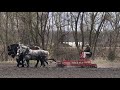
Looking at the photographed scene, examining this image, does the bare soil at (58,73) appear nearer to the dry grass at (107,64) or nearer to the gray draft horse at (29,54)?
the gray draft horse at (29,54)

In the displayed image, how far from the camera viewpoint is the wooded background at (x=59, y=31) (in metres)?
28.7

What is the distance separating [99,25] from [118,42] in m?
2.73

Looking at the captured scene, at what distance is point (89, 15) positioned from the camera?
29.7 metres

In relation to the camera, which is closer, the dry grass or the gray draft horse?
the gray draft horse

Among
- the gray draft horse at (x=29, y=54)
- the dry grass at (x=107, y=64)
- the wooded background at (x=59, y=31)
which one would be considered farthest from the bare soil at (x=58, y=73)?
the wooded background at (x=59, y=31)

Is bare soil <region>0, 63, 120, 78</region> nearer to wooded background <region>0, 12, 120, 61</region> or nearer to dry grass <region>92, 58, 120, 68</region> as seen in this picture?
dry grass <region>92, 58, 120, 68</region>

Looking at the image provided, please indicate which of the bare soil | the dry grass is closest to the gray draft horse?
the bare soil

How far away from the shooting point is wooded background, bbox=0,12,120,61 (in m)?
28.7

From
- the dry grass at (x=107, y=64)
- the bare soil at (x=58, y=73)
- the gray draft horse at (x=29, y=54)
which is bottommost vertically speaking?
the dry grass at (x=107, y=64)

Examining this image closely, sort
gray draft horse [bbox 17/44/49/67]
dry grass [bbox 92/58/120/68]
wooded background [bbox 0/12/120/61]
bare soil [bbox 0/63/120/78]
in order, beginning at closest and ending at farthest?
bare soil [bbox 0/63/120/78]
gray draft horse [bbox 17/44/49/67]
dry grass [bbox 92/58/120/68]
wooded background [bbox 0/12/120/61]
